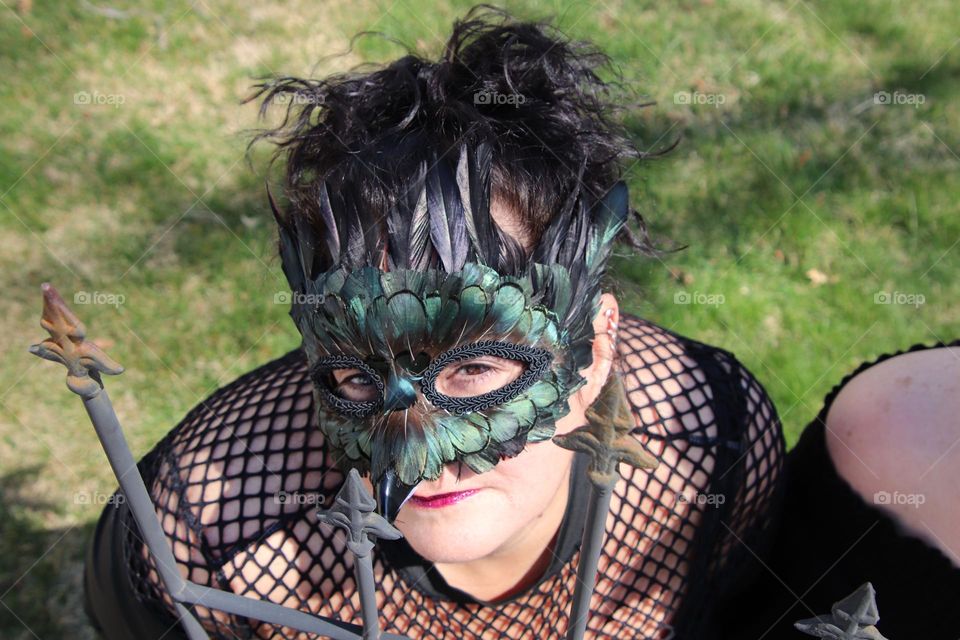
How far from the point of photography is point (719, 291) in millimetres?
3521

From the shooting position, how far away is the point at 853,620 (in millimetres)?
1047

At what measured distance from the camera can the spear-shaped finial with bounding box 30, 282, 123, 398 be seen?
3.20ft

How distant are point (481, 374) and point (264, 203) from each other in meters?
2.44

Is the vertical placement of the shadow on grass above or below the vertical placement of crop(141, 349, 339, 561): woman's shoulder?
below

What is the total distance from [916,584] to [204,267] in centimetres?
287

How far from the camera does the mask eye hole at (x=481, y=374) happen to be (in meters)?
1.53

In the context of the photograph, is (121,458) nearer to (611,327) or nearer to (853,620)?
(853,620)
